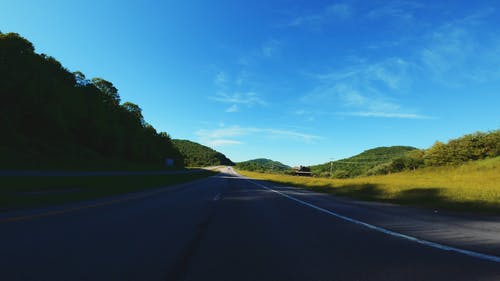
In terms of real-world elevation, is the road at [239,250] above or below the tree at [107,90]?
below

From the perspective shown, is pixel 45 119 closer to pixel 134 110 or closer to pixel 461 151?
pixel 134 110

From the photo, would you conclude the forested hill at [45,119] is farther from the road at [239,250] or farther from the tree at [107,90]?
the road at [239,250]

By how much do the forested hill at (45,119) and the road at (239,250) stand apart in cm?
2775

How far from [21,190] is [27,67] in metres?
38.0

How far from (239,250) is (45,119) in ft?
170

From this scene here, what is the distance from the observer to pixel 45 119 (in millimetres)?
43469

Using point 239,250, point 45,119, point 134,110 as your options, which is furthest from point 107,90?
point 239,250

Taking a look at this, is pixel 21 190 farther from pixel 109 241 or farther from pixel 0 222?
pixel 109 241

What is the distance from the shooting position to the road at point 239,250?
355cm

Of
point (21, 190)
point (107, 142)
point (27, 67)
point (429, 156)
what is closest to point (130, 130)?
point (107, 142)

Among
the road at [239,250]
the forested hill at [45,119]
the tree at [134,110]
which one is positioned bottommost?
the road at [239,250]

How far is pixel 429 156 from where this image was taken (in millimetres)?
59438

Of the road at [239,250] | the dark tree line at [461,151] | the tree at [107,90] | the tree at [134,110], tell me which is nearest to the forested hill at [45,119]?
the tree at [107,90]

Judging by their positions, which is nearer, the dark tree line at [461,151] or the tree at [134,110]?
the dark tree line at [461,151]
